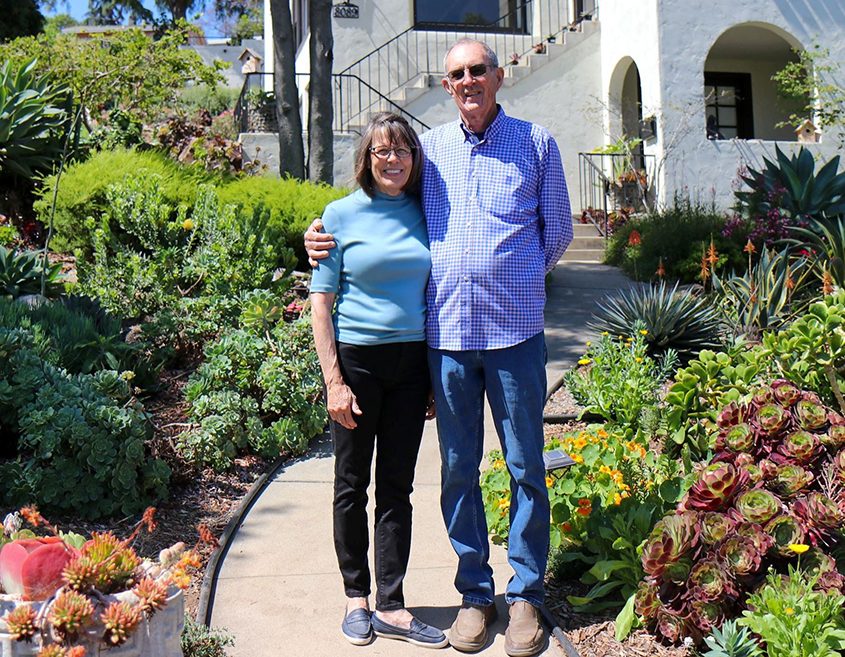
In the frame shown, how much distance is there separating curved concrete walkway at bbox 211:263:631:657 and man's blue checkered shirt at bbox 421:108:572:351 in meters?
1.16

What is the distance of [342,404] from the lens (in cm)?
316

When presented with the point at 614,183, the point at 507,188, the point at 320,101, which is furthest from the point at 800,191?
the point at 507,188

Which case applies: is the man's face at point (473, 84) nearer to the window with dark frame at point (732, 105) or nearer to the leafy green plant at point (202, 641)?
the leafy green plant at point (202, 641)

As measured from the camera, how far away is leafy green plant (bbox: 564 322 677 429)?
5.38m

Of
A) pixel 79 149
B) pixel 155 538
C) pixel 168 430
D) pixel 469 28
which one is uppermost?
pixel 469 28

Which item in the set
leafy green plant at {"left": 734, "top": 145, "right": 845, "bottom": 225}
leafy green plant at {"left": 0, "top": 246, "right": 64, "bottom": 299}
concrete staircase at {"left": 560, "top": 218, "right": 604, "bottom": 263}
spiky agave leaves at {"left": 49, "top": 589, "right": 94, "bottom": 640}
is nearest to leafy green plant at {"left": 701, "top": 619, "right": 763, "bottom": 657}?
spiky agave leaves at {"left": 49, "top": 589, "right": 94, "bottom": 640}

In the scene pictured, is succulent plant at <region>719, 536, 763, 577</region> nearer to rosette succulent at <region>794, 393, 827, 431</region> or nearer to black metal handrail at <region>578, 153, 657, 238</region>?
rosette succulent at <region>794, 393, 827, 431</region>

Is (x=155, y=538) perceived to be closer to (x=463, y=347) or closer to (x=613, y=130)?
(x=463, y=347)

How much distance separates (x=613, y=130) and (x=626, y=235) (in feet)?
14.5

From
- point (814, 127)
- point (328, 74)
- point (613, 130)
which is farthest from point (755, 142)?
point (328, 74)

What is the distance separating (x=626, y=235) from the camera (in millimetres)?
12352

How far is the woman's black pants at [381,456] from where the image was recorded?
3.23m

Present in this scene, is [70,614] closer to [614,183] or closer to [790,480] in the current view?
[790,480]

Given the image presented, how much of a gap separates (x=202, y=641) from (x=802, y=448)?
2.29m
